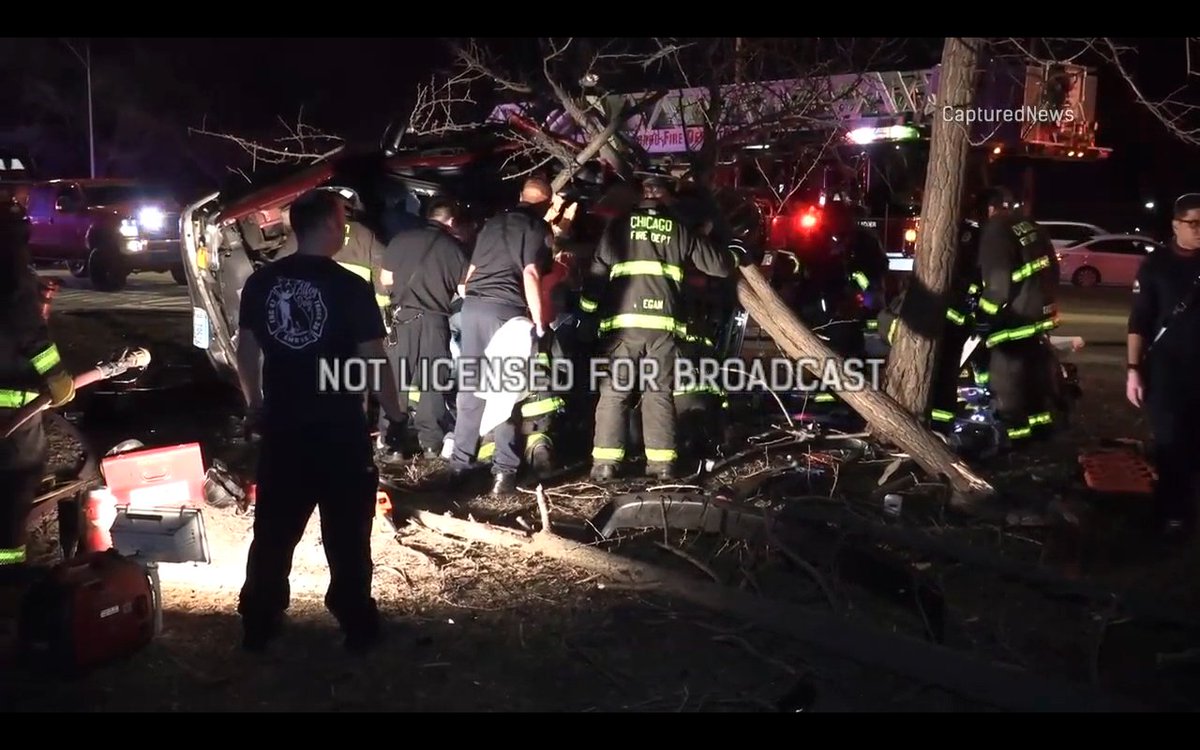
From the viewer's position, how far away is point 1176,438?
5.76 m

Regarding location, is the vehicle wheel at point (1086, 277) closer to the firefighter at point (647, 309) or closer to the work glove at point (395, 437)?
the firefighter at point (647, 309)

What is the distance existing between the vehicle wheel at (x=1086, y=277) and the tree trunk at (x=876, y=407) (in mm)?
17846

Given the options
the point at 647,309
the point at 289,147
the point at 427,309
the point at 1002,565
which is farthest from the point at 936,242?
the point at 289,147

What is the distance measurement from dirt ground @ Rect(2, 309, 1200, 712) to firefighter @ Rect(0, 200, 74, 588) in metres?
0.66

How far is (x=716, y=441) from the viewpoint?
762cm

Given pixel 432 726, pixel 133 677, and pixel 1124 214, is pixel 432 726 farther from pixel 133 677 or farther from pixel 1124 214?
pixel 1124 214

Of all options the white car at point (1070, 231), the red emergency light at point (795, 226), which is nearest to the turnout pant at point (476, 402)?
the red emergency light at point (795, 226)

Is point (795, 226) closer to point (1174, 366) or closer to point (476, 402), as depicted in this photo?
point (476, 402)

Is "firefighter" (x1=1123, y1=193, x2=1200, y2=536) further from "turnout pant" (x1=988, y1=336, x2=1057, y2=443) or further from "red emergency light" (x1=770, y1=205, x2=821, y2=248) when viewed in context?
"red emergency light" (x1=770, y1=205, x2=821, y2=248)

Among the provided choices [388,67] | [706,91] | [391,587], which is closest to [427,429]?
[391,587]

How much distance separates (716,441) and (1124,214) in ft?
114

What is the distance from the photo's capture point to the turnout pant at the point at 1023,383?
7567mm

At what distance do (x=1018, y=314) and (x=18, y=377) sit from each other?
5792 millimetres

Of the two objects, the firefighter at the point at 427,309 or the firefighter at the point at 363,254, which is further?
the firefighter at the point at 363,254
